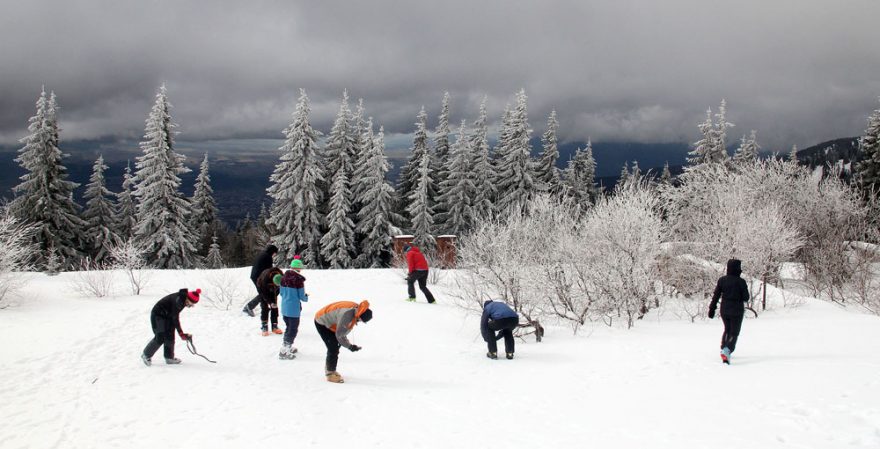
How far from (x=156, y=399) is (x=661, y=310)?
621 inches

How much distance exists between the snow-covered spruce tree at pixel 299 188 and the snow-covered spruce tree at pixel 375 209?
3139 mm

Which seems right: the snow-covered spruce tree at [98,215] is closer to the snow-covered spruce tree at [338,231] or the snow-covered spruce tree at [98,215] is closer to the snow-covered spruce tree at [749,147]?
the snow-covered spruce tree at [338,231]

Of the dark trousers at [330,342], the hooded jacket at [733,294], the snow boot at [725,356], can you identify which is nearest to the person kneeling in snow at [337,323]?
the dark trousers at [330,342]

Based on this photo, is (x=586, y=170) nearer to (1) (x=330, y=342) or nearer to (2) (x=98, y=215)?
(2) (x=98, y=215)

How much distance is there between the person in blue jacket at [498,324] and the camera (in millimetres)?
10148

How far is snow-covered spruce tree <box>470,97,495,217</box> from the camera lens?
37750 millimetres

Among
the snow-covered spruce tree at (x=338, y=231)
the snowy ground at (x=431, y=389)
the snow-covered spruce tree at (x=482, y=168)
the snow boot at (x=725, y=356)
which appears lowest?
the snowy ground at (x=431, y=389)

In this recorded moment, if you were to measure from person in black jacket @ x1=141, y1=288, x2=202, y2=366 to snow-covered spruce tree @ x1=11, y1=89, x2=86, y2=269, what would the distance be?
24.7m

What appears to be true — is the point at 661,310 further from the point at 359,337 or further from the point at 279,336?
the point at 279,336

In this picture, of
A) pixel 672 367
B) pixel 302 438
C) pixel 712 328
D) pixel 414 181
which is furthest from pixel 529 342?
pixel 414 181

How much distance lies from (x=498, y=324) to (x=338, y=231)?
23.7 metres

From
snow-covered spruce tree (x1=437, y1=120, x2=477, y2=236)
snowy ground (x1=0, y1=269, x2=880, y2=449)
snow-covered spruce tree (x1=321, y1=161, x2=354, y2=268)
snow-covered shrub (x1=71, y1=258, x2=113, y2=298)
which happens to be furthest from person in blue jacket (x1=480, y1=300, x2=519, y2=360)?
snow-covered spruce tree (x1=437, y1=120, x2=477, y2=236)

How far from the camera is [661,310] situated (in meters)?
17.5

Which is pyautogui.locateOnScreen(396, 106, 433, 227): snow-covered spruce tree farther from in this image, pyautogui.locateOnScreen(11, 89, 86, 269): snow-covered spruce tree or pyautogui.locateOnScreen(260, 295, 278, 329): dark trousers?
pyautogui.locateOnScreen(260, 295, 278, 329): dark trousers
